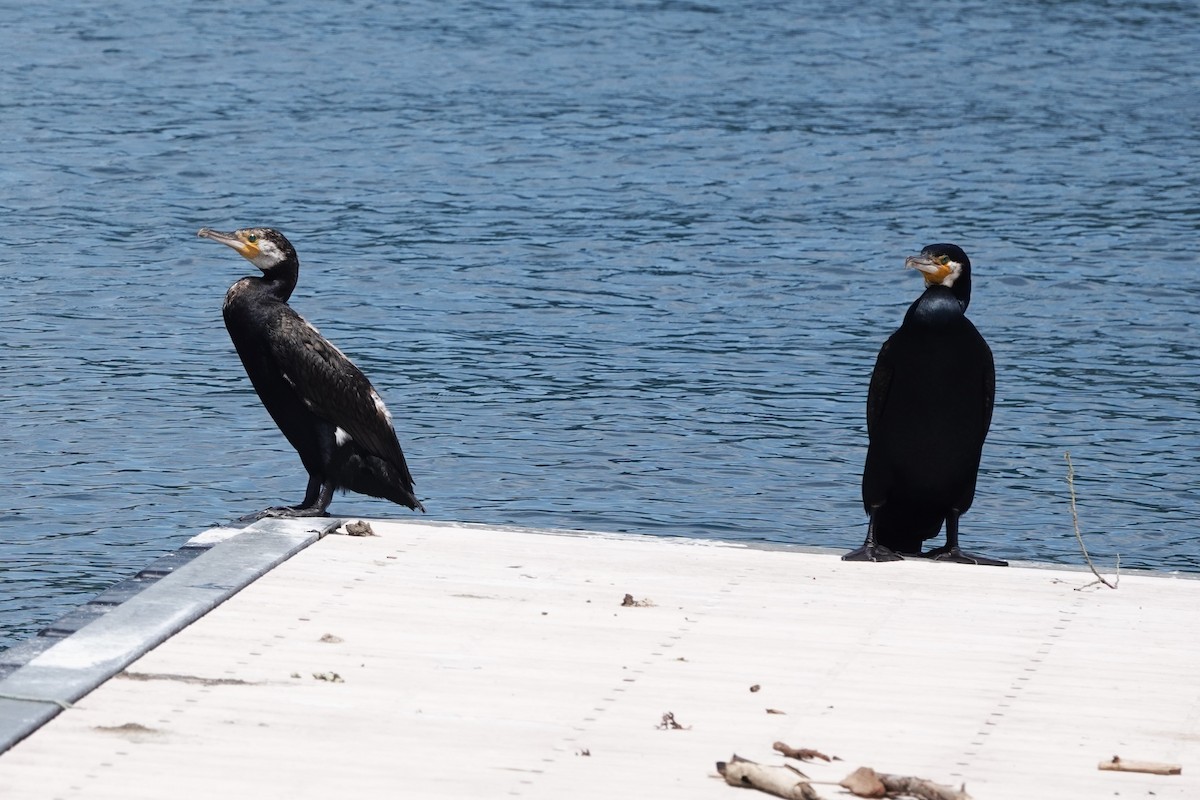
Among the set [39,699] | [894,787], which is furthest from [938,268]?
[39,699]

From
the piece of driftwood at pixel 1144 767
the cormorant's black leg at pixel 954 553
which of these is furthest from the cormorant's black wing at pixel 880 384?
the piece of driftwood at pixel 1144 767

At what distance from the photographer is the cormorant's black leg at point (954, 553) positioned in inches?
322

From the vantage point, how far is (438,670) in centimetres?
638

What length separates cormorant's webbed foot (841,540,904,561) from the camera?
8.13 m

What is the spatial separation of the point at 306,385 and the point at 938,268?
2.49m

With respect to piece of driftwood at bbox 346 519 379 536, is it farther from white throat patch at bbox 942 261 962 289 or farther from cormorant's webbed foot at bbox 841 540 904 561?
white throat patch at bbox 942 261 962 289

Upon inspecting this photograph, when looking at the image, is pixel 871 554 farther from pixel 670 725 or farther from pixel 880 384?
pixel 670 725

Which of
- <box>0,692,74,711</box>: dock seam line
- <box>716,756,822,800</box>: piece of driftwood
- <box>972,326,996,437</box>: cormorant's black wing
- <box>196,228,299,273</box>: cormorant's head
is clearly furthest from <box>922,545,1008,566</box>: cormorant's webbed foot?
<box>0,692,74,711</box>: dock seam line

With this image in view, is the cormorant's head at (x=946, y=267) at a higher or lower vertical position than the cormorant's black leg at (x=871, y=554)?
higher

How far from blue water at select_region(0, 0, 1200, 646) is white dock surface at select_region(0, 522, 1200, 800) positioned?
9.03 ft

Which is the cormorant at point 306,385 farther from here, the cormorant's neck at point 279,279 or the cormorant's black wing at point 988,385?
the cormorant's black wing at point 988,385

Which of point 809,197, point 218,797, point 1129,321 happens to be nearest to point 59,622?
point 218,797

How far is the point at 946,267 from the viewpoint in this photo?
27.1ft

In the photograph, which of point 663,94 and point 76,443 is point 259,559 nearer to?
point 76,443
